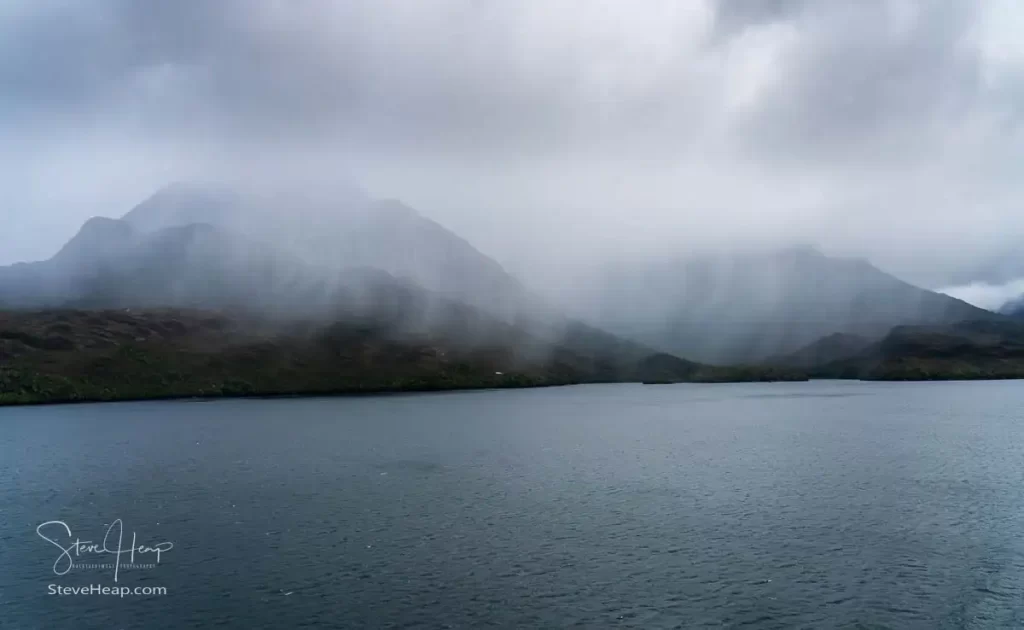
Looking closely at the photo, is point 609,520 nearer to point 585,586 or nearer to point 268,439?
point 585,586

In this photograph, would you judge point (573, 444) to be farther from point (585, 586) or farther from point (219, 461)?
point (585, 586)

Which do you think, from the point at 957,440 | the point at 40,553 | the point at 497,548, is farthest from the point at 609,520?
the point at 957,440

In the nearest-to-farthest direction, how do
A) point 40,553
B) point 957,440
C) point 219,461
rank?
point 40,553, point 219,461, point 957,440

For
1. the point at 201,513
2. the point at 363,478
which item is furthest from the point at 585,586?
the point at 363,478

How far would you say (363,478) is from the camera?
9444cm

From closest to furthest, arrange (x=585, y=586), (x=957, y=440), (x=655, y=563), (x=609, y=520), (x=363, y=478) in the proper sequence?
(x=585, y=586), (x=655, y=563), (x=609, y=520), (x=363, y=478), (x=957, y=440)

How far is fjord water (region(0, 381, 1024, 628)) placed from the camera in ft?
146

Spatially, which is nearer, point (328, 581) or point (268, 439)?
point (328, 581)

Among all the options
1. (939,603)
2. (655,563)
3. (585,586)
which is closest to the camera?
(939,603)

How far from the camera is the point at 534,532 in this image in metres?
63.8

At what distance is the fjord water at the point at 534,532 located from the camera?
146ft

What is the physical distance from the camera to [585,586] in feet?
160

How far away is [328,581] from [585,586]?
1885cm

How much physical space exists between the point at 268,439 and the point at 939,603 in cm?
12622
